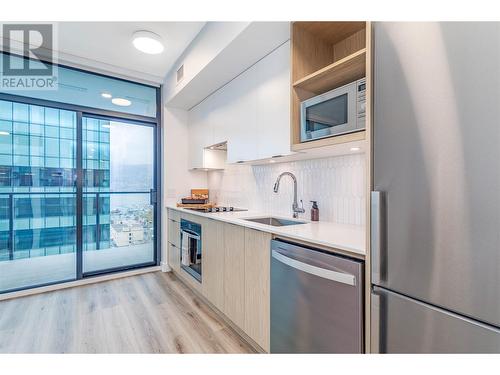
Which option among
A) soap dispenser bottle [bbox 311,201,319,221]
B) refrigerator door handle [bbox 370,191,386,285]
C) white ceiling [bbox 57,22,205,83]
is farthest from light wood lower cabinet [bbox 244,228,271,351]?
white ceiling [bbox 57,22,205,83]

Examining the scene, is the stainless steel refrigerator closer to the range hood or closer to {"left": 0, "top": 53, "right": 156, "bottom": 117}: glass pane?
the range hood

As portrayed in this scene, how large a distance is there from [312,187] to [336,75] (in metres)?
0.92

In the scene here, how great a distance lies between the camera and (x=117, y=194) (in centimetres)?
327

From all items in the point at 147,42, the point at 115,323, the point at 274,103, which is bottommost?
the point at 115,323

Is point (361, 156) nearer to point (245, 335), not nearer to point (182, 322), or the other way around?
point (245, 335)

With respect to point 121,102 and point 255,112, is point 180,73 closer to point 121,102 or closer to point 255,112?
point 121,102

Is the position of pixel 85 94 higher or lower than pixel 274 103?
higher

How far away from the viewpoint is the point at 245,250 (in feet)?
5.85

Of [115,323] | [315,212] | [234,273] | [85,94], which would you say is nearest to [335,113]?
[315,212]

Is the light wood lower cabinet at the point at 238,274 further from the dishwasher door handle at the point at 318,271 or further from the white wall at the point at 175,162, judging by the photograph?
the white wall at the point at 175,162

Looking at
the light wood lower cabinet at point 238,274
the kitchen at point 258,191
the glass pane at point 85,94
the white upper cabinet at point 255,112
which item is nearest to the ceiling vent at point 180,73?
the kitchen at point 258,191

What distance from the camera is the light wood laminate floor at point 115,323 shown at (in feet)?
5.85

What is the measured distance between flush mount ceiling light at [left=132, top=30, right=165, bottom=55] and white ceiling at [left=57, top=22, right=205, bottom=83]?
0.04 meters
